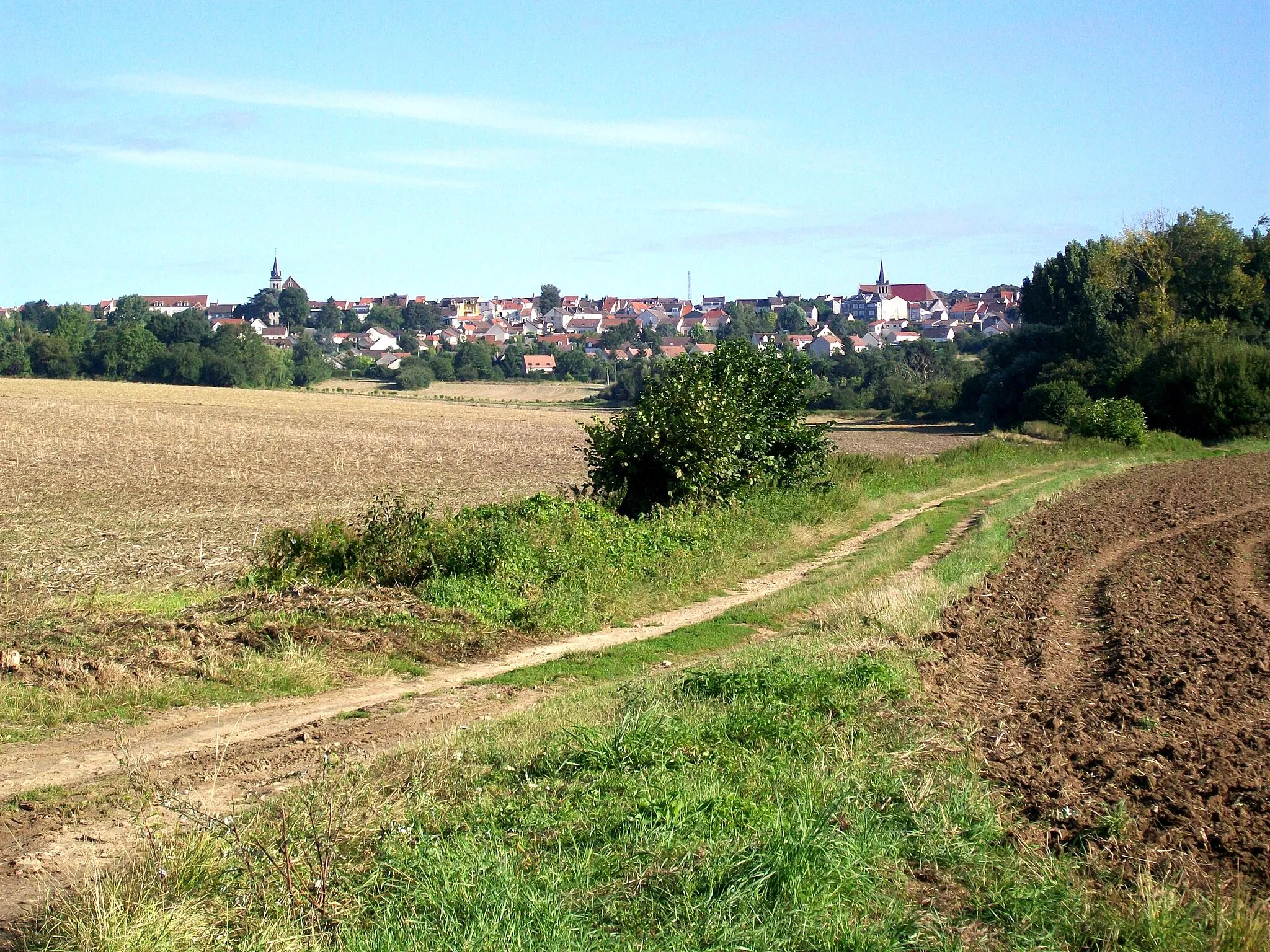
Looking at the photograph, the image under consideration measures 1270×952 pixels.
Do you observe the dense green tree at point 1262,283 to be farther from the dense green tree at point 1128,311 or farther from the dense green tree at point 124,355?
the dense green tree at point 124,355

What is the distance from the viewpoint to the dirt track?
632 cm

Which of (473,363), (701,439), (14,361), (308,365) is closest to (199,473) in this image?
(701,439)

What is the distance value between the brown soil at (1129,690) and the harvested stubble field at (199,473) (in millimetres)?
10390

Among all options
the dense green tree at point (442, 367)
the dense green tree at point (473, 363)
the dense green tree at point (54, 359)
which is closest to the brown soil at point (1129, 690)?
the dense green tree at point (54, 359)

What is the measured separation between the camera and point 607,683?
35.3 ft

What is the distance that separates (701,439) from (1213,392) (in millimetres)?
34225

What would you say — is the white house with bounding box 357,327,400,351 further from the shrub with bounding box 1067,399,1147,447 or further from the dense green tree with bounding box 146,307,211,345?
the shrub with bounding box 1067,399,1147,447

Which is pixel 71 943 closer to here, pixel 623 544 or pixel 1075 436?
pixel 623 544

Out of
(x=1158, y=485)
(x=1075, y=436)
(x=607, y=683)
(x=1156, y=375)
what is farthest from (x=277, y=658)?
(x=1156, y=375)

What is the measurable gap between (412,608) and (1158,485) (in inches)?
956

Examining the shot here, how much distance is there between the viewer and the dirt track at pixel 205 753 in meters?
6.32

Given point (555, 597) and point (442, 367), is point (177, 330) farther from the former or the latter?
point (555, 597)

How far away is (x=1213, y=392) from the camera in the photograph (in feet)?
153

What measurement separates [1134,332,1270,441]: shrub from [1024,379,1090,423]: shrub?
23.1ft
